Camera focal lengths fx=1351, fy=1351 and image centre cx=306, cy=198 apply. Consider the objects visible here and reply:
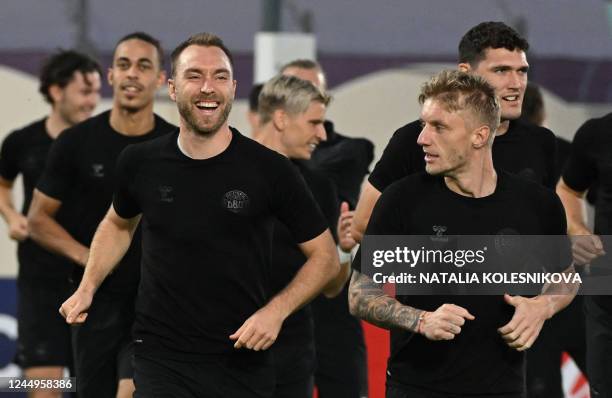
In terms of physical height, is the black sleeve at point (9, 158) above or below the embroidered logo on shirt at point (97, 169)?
below

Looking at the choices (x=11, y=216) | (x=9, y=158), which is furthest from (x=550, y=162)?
(x=9, y=158)

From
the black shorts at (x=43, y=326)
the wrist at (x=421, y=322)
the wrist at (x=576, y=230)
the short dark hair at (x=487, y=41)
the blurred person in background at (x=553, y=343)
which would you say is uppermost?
the short dark hair at (x=487, y=41)

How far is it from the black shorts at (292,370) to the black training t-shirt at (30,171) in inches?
76.7

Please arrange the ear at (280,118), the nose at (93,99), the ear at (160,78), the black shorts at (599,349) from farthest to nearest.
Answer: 1. the nose at (93,99)
2. the ear at (160,78)
3. the ear at (280,118)
4. the black shorts at (599,349)

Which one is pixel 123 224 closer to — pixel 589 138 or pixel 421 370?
pixel 421 370

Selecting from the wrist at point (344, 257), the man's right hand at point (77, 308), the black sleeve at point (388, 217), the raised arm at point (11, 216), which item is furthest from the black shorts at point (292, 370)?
the raised arm at point (11, 216)

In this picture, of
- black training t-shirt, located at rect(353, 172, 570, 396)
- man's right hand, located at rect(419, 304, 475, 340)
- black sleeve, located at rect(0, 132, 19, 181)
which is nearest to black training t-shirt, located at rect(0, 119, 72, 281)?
black sleeve, located at rect(0, 132, 19, 181)

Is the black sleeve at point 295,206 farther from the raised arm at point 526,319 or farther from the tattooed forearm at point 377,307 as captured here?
the raised arm at point 526,319

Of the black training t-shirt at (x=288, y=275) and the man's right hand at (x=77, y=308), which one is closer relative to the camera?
the man's right hand at (x=77, y=308)

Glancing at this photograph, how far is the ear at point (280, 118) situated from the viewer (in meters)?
7.04

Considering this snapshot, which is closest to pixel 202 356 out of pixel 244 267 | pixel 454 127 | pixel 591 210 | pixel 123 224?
pixel 244 267

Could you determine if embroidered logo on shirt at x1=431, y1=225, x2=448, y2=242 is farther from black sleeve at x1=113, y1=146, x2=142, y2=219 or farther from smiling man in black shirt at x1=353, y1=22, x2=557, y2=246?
black sleeve at x1=113, y1=146, x2=142, y2=219

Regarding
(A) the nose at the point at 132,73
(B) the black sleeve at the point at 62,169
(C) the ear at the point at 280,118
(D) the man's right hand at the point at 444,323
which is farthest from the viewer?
(A) the nose at the point at 132,73

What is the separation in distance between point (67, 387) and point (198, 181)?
2924 millimetres
